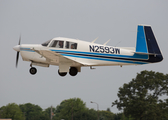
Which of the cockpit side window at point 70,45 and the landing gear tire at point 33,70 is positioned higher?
the cockpit side window at point 70,45

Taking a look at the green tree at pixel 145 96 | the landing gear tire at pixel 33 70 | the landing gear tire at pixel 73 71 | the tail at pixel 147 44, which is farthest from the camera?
the green tree at pixel 145 96

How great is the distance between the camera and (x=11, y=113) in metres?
68.4

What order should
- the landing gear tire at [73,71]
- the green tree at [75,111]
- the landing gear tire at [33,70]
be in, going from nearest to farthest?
the landing gear tire at [73,71] < the landing gear tire at [33,70] < the green tree at [75,111]

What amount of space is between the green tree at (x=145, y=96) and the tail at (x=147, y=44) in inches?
1051

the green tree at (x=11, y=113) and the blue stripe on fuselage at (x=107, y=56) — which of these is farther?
the green tree at (x=11, y=113)

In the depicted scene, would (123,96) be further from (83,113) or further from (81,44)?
(81,44)

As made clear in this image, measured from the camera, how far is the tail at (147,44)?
1748 cm

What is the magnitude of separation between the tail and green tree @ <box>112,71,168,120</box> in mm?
26692

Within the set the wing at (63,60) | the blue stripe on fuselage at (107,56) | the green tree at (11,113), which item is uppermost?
the blue stripe on fuselage at (107,56)

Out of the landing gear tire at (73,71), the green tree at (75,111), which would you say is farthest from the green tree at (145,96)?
the landing gear tire at (73,71)

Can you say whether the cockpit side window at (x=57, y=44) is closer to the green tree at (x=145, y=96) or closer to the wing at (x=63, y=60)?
the wing at (x=63, y=60)

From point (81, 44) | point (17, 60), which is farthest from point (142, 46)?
point (17, 60)

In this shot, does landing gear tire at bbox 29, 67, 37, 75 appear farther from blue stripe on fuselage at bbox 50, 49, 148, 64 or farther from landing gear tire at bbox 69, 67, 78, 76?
blue stripe on fuselage at bbox 50, 49, 148, 64

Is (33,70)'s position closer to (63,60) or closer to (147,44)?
(63,60)
